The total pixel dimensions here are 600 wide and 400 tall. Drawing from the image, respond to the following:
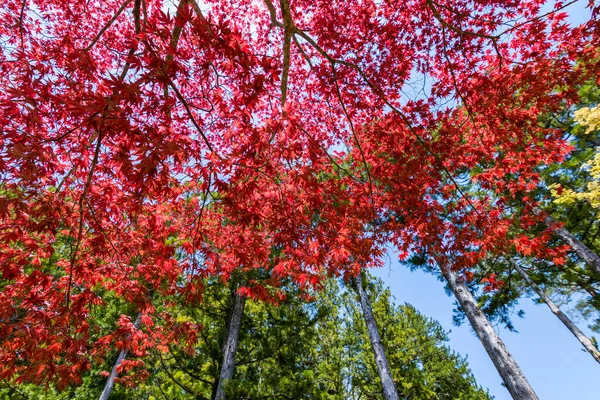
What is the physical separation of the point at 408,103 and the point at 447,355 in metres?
8.09

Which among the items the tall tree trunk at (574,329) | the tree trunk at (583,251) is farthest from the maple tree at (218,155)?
the tall tree trunk at (574,329)

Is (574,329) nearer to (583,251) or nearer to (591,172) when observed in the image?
(583,251)

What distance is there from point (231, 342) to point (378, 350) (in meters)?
4.15

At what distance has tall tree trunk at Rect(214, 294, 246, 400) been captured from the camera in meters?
6.75

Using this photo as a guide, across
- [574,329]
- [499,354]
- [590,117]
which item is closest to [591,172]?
[590,117]

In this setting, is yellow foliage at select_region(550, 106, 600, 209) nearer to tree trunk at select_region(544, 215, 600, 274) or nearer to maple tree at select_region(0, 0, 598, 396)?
tree trunk at select_region(544, 215, 600, 274)

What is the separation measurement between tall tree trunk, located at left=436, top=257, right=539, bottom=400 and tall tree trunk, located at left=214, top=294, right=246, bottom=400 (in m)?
5.16

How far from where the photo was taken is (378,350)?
8477 mm

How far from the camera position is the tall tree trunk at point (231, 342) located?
6.75 meters

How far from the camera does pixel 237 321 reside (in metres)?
7.73

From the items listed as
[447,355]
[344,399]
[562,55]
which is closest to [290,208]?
[562,55]

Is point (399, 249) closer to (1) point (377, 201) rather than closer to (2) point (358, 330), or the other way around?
(1) point (377, 201)

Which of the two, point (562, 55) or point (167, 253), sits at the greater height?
point (562, 55)

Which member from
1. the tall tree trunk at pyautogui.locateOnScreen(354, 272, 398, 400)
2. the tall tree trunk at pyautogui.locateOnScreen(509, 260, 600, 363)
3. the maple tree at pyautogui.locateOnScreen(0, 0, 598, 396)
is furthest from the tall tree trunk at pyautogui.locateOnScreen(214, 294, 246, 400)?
the tall tree trunk at pyautogui.locateOnScreen(509, 260, 600, 363)
